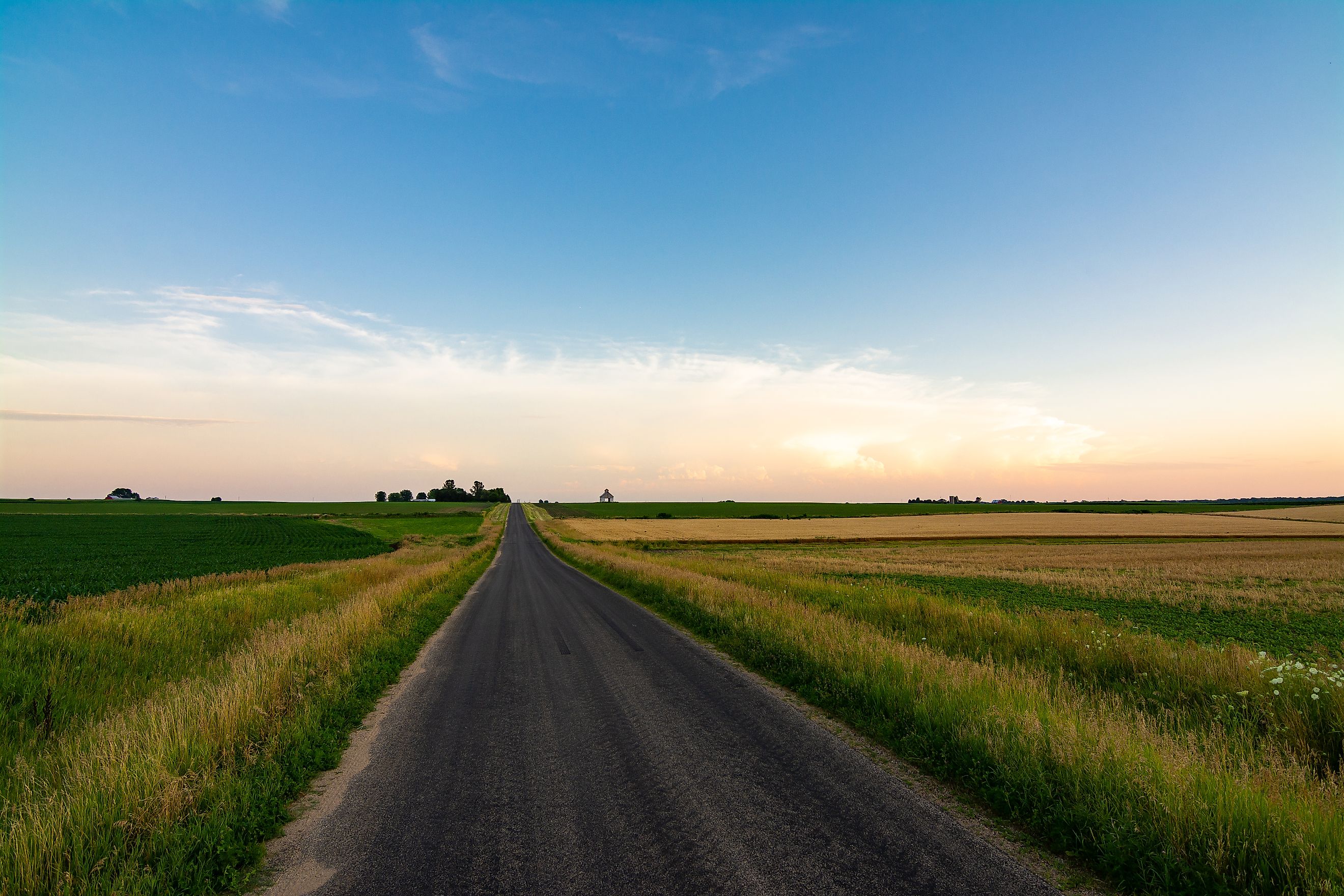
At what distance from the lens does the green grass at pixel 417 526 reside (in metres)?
77.6

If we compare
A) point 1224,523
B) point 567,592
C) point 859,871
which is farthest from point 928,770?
point 1224,523

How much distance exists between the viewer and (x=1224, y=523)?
266ft

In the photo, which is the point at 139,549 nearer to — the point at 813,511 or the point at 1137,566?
the point at 1137,566

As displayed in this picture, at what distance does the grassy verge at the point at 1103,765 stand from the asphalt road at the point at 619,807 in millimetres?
752

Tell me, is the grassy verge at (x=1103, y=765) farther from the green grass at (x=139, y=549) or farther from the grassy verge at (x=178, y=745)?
the green grass at (x=139, y=549)

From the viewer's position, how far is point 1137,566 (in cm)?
3491

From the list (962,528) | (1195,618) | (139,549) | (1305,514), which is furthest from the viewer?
(1305,514)

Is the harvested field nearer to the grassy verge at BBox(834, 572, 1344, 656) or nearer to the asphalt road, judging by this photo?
the grassy verge at BBox(834, 572, 1344, 656)

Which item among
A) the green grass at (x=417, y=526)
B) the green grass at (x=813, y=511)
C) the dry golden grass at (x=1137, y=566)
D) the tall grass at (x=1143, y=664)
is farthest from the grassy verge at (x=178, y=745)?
the green grass at (x=813, y=511)

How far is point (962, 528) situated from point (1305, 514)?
6848cm

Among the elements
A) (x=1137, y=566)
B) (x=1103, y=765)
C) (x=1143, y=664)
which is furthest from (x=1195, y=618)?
(x=1137, y=566)

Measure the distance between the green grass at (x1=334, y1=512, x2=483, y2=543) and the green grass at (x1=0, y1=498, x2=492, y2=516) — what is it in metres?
→ 18.5

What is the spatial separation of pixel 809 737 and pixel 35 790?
7.84m

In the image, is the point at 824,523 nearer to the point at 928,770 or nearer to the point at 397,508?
the point at 928,770
